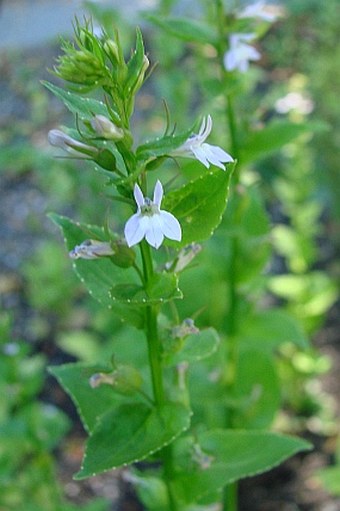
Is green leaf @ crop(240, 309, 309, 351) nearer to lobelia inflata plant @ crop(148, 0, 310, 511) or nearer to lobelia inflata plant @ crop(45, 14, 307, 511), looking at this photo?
lobelia inflata plant @ crop(148, 0, 310, 511)

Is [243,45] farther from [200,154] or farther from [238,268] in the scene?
[200,154]

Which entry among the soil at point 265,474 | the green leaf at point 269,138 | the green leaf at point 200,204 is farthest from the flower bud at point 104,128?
the soil at point 265,474

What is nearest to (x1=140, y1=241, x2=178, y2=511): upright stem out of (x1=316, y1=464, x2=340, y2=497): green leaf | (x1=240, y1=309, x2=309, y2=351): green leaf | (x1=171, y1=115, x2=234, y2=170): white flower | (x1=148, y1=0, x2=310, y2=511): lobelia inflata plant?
(x1=171, y1=115, x2=234, y2=170): white flower

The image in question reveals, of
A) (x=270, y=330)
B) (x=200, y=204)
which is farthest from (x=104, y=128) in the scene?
(x=270, y=330)

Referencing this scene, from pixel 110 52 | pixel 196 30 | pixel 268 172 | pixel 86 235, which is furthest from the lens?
pixel 268 172

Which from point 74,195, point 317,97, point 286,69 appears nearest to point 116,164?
point 74,195

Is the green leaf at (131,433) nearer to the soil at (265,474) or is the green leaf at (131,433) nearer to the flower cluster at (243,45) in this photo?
the flower cluster at (243,45)

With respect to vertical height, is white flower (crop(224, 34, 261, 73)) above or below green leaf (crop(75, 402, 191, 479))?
above

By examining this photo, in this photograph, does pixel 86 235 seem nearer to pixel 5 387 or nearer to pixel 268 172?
→ pixel 5 387
